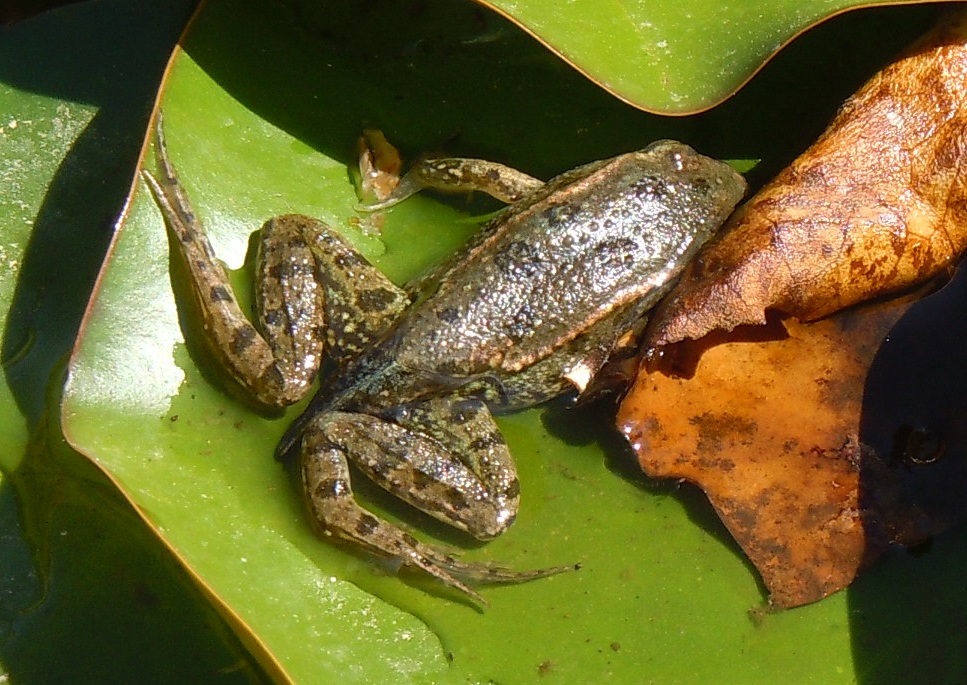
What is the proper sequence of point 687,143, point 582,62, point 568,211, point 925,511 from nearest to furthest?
point 582,62
point 925,511
point 568,211
point 687,143

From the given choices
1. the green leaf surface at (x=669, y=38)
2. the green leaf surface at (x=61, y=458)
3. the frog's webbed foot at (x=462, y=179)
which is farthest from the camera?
the frog's webbed foot at (x=462, y=179)

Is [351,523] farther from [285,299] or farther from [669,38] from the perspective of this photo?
[669,38]

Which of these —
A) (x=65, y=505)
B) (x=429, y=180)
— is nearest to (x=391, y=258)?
(x=429, y=180)

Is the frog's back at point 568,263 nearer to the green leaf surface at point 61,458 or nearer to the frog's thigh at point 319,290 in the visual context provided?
the frog's thigh at point 319,290

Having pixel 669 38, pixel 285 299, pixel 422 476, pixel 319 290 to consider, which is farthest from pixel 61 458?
pixel 669 38

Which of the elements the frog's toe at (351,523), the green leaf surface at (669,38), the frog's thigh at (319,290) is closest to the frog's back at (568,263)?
the frog's thigh at (319,290)

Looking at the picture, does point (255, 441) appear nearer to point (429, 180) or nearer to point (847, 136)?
point (429, 180)
